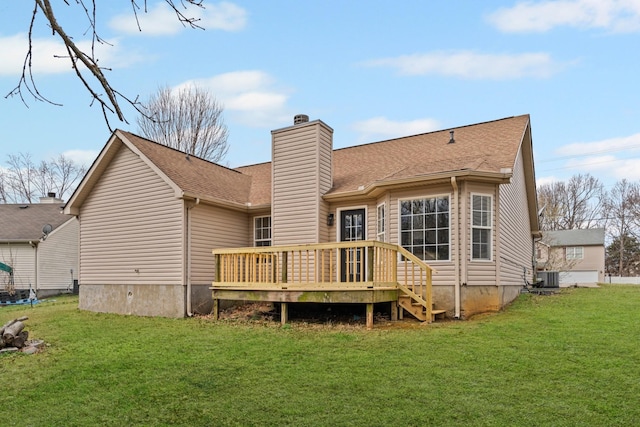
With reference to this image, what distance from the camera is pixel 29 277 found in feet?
70.4

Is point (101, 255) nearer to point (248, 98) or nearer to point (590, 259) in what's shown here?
point (248, 98)

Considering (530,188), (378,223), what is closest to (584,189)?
(530,188)

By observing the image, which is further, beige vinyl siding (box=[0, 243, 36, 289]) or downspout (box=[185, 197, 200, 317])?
beige vinyl siding (box=[0, 243, 36, 289])

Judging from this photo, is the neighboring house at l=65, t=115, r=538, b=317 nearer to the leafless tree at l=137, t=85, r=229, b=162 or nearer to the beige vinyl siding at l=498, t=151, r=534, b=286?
the beige vinyl siding at l=498, t=151, r=534, b=286

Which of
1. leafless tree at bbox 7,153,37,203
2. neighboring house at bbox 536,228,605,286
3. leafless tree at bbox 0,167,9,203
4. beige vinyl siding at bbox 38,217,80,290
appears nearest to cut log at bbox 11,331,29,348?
beige vinyl siding at bbox 38,217,80,290

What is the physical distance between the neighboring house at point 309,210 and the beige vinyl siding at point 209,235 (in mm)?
36

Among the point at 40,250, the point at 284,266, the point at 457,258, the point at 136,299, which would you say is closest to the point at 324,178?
the point at 284,266

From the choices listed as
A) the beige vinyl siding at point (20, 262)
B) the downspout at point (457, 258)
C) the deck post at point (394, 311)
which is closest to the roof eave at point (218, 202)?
the deck post at point (394, 311)

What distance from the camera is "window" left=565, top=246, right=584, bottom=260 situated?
33.8 m

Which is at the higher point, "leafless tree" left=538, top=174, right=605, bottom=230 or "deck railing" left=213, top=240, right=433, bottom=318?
"leafless tree" left=538, top=174, right=605, bottom=230

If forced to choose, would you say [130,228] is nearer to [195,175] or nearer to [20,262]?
[195,175]

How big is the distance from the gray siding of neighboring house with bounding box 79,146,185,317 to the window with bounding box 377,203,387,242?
4968 millimetres

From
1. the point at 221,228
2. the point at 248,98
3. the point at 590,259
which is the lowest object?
the point at 590,259

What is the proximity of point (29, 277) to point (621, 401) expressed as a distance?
78.5 ft
